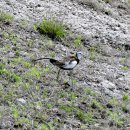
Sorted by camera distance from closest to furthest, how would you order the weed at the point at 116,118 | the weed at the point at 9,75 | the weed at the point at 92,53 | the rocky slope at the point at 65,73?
the rocky slope at the point at 65,73, the weed at the point at 116,118, the weed at the point at 9,75, the weed at the point at 92,53

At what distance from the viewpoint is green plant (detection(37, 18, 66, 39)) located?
9070 mm

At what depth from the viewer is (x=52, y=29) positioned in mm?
9086

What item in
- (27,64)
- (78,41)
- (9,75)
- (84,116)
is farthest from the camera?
(78,41)

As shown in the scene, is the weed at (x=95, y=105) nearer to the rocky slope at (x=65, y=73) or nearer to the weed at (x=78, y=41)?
the rocky slope at (x=65, y=73)

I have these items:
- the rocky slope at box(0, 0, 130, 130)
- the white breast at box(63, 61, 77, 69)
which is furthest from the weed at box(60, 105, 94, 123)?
the white breast at box(63, 61, 77, 69)

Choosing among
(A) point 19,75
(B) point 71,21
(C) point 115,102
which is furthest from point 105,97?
(B) point 71,21

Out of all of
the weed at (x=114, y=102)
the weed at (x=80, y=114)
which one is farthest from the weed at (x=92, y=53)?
the weed at (x=80, y=114)

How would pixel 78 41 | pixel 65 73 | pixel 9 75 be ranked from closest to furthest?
pixel 9 75, pixel 65 73, pixel 78 41

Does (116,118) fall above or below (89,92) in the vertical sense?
above

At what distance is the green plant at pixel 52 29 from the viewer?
29.8 ft

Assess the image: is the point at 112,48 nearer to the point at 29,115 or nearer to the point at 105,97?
the point at 105,97

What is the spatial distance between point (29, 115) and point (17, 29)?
122 inches

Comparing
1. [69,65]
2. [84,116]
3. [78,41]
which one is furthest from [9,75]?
[78,41]

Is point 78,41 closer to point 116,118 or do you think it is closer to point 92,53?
point 92,53
